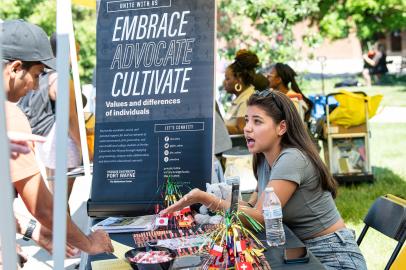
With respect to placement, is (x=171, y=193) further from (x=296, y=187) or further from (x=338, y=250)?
(x=338, y=250)

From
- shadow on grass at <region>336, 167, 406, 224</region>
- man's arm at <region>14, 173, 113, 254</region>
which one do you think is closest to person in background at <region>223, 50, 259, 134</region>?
shadow on grass at <region>336, 167, 406, 224</region>

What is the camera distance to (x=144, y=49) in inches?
141

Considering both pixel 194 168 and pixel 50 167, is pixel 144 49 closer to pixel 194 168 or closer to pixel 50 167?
pixel 194 168

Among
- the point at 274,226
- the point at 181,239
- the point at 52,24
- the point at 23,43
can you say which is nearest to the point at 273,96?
the point at 274,226

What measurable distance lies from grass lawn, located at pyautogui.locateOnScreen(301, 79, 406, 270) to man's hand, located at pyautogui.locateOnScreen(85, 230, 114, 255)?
2.97 metres

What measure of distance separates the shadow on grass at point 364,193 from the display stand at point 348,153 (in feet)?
0.43

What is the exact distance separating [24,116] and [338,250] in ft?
5.05

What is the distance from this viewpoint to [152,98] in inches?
140

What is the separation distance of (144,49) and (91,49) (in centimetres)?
1517

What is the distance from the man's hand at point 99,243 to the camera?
244 centimetres

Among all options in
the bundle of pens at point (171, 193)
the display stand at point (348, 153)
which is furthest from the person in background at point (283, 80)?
the bundle of pens at point (171, 193)

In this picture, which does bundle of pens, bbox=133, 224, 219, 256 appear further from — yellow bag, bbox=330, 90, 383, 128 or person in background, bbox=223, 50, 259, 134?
yellow bag, bbox=330, 90, 383, 128

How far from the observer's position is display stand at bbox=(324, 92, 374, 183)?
770 cm

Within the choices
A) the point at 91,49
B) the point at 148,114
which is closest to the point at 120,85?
the point at 148,114
